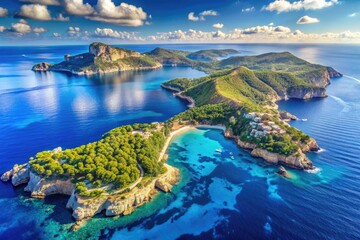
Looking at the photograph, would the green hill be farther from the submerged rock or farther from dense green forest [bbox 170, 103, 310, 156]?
the submerged rock

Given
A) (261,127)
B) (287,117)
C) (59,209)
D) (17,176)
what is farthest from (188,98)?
(59,209)

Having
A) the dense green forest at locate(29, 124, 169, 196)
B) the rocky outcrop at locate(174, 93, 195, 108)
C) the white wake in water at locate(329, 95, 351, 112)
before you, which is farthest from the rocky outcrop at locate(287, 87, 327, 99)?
the dense green forest at locate(29, 124, 169, 196)

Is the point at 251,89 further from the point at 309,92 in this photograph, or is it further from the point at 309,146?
the point at 309,146

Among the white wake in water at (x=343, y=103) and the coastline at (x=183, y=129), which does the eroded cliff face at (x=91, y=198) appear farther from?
the white wake in water at (x=343, y=103)

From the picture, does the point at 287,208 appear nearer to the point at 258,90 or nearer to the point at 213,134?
the point at 213,134

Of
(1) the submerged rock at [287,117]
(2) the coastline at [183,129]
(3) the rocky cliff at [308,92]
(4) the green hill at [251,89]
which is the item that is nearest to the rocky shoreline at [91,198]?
(2) the coastline at [183,129]

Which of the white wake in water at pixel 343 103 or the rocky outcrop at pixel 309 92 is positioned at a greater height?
the rocky outcrop at pixel 309 92

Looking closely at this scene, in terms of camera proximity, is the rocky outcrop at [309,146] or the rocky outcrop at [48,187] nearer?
the rocky outcrop at [48,187]
